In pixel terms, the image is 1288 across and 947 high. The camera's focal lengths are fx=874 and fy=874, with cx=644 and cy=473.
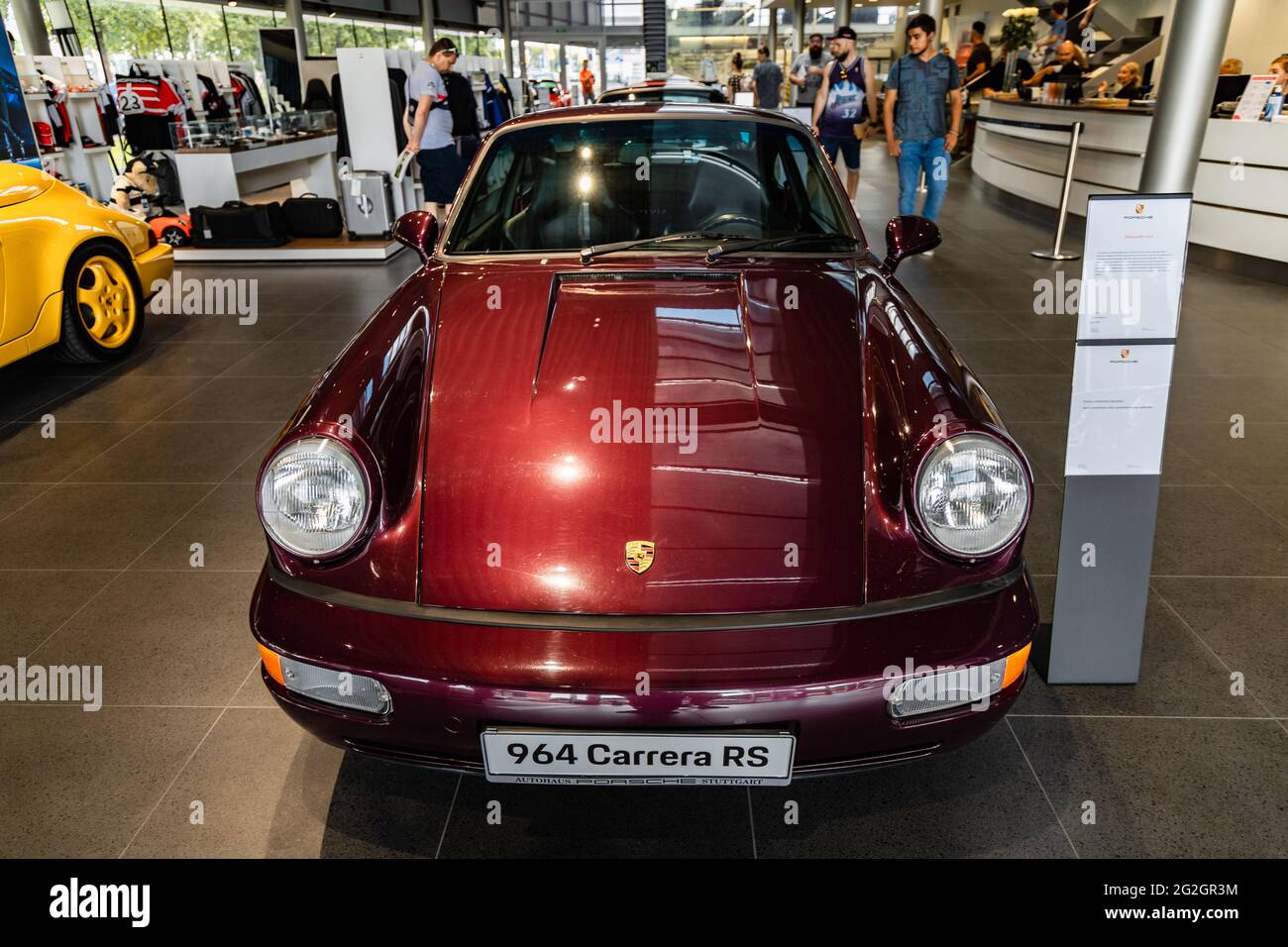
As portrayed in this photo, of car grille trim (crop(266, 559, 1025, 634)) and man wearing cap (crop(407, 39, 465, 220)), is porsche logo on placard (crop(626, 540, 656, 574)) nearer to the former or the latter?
car grille trim (crop(266, 559, 1025, 634))

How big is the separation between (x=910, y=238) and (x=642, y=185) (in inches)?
31.7


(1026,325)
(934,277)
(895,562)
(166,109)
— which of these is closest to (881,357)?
(895,562)

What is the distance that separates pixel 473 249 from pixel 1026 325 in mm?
4147

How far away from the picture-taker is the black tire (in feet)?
14.9

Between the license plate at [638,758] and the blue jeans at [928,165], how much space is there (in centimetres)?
631

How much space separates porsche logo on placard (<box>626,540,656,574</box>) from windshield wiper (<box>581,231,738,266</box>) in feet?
3.33

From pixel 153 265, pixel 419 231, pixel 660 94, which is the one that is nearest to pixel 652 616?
pixel 419 231

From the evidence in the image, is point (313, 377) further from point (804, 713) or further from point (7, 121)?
point (7, 121)

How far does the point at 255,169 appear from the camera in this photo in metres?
9.42

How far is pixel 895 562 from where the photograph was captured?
1555 mm

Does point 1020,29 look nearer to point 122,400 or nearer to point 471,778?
point 122,400

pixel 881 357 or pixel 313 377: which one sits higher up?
pixel 881 357

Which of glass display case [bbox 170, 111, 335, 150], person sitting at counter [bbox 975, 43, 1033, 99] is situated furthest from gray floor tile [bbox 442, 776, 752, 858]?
person sitting at counter [bbox 975, 43, 1033, 99]

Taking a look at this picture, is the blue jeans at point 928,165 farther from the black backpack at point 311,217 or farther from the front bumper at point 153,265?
the front bumper at point 153,265
